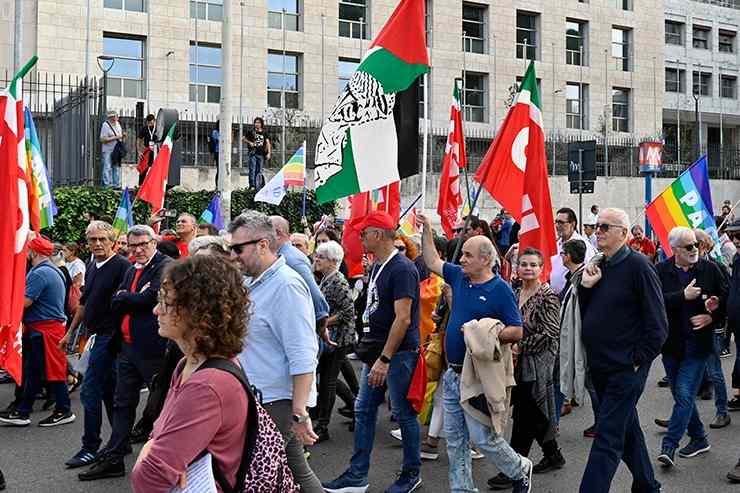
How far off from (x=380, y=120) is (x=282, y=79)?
27574mm

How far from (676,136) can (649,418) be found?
40.9 meters

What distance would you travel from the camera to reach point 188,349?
2871mm

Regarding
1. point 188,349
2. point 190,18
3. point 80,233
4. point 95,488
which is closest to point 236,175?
point 190,18

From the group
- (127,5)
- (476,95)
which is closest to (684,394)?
(127,5)

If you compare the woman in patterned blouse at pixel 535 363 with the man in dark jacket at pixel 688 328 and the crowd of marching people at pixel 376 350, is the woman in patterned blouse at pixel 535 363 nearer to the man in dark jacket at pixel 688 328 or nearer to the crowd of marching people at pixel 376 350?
the crowd of marching people at pixel 376 350

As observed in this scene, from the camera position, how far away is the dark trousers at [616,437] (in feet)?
17.4

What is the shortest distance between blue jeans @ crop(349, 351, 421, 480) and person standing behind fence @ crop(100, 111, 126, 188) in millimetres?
12631

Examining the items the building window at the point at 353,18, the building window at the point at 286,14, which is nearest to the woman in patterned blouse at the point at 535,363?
the building window at the point at 286,14

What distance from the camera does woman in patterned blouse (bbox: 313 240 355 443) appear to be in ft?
26.0

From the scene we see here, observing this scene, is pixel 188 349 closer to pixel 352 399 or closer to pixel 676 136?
pixel 352 399

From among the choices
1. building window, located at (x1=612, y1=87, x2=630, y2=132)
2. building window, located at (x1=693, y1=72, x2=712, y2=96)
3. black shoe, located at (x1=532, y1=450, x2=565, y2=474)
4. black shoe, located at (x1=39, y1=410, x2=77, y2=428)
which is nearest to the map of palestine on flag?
black shoe, located at (x1=532, y1=450, x2=565, y2=474)

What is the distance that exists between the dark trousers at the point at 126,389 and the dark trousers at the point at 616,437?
10.5 ft

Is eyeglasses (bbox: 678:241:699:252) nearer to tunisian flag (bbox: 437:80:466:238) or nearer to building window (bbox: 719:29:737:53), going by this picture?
tunisian flag (bbox: 437:80:466:238)

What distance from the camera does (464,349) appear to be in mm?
5555
